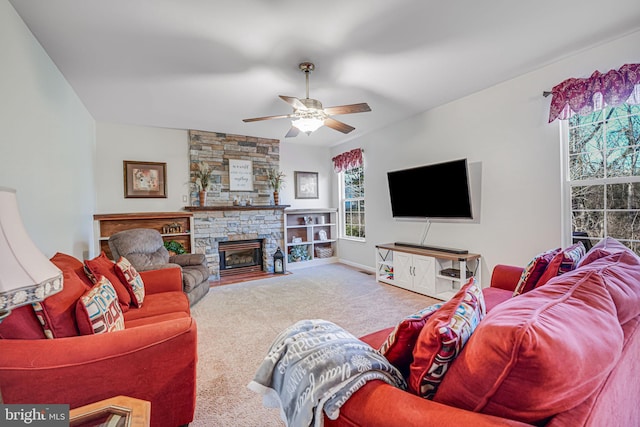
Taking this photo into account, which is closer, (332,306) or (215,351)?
(215,351)

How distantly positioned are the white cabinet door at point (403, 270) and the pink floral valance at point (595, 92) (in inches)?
89.7

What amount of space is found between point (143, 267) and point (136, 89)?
2013 mm

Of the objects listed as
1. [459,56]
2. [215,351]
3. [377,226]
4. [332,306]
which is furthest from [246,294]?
[459,56]

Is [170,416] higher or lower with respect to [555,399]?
lower

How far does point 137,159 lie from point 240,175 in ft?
5.41

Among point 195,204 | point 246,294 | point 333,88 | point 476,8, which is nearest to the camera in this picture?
point 476,8

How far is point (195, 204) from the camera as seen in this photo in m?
4.99

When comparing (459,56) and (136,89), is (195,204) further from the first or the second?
(459,56)

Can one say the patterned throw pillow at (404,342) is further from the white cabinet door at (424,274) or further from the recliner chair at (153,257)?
the white cabinet door at (424,274)

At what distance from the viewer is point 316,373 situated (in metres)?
0.90

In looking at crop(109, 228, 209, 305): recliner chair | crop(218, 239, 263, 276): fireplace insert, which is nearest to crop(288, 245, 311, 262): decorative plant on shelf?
crop(218, 239, 263, 276): fireplace insert

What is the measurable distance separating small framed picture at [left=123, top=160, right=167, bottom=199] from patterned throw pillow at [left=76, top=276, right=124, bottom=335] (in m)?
3.37

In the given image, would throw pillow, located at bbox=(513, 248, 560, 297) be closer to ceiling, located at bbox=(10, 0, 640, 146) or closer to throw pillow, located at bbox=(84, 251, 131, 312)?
ceiling, located at bbox=(10, 0, 640, 146)

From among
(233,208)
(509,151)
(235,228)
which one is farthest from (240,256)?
(509,151)
